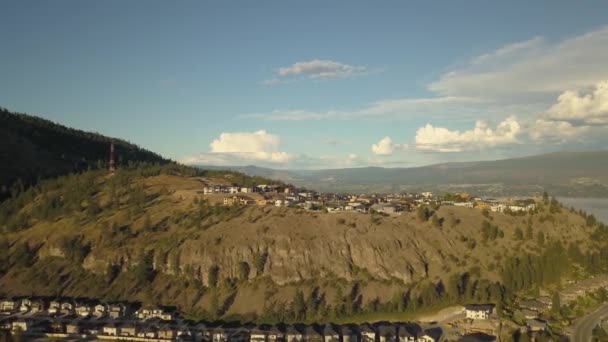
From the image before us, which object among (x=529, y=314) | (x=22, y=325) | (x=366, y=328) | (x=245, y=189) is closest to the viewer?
(x=366, y=328)

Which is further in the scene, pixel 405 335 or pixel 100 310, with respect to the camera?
pixel 100 310

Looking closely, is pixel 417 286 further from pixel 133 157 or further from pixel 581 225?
pixel 133 157

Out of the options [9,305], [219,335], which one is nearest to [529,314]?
[219,335]

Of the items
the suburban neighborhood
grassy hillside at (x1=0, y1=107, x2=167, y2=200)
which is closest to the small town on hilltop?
the suburban neighborhood

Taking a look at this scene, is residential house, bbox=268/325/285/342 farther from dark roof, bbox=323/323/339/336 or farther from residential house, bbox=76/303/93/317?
residential house, bbox=76/303/93/317

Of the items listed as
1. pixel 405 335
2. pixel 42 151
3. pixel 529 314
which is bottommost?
pixel 405 335

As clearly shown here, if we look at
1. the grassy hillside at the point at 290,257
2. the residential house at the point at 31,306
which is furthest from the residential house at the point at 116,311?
the residential house at the point at 31,306

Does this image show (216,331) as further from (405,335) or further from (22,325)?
(22,325)

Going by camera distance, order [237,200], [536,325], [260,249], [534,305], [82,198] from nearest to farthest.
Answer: [536,325]
[534,305]
[260,249]
[237,200]
[82,198]
